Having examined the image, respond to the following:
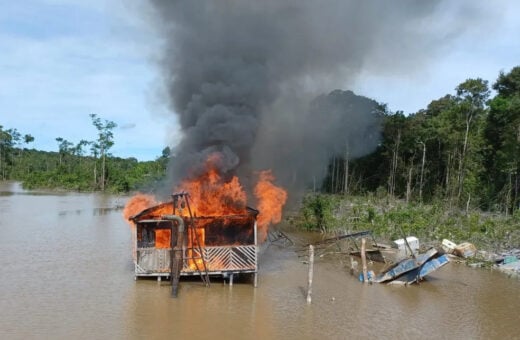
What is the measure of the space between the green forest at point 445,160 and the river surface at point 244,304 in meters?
16.3

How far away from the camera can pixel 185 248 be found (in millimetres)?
20203

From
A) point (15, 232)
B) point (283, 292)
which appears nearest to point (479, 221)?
point (283, 292)

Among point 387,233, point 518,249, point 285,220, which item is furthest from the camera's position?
point 285,220

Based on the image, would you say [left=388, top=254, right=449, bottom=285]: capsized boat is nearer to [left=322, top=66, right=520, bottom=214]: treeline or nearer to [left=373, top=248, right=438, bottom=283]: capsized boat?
[left=373, top=248, right=438, bottom=283]: capsized boat

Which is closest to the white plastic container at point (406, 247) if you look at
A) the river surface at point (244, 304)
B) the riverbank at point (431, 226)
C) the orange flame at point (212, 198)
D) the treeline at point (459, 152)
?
the river surface at point (244, 304)

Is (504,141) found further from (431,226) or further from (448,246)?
(448,246)

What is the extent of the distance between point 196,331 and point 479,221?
973 inches

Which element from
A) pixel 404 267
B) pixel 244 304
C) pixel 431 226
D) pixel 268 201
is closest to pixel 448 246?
pixel 431 226

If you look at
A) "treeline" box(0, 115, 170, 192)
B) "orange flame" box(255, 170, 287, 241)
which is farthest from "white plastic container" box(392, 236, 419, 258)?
"treeline" box(0, 115, 170, 192)

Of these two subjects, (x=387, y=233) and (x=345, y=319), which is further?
(x=387, y=233)

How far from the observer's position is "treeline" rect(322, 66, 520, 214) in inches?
1752

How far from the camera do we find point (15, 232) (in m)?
33.6

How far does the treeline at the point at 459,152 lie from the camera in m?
44.5

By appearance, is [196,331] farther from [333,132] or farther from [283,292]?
[333,132]
